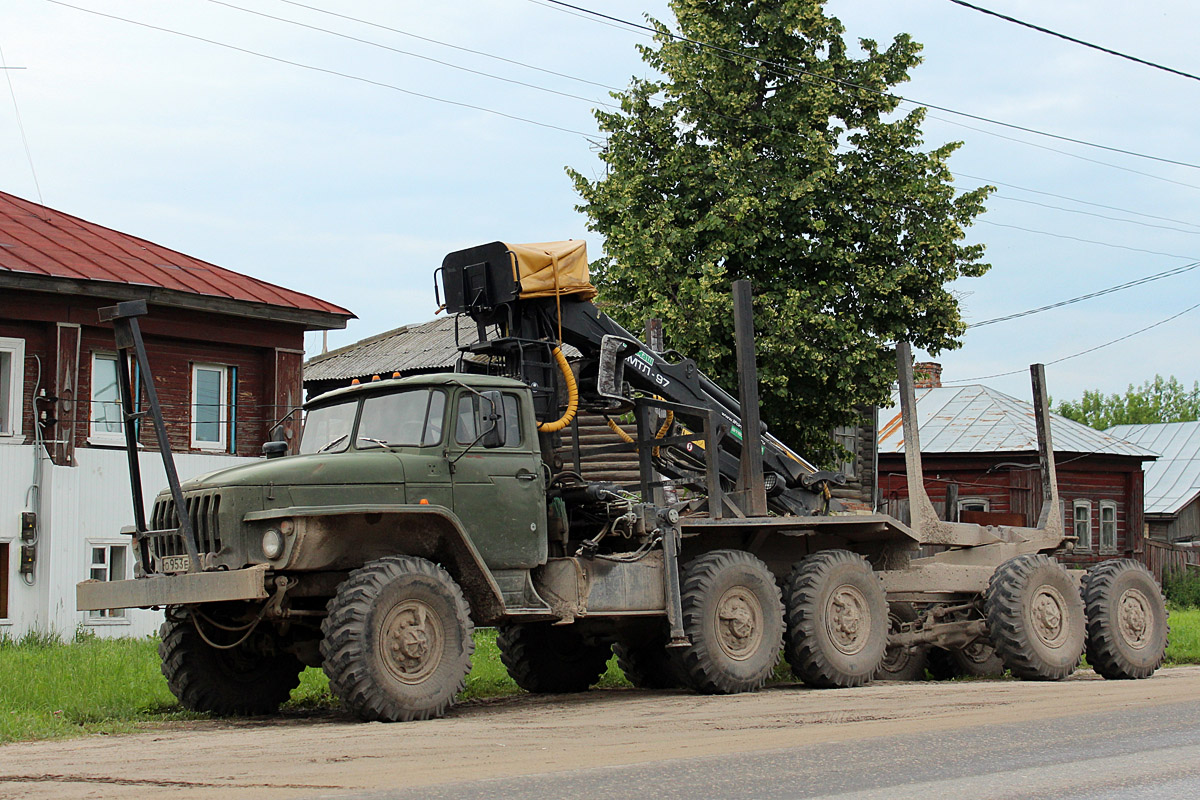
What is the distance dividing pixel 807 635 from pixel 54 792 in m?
8.08

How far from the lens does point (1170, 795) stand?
6559 mm

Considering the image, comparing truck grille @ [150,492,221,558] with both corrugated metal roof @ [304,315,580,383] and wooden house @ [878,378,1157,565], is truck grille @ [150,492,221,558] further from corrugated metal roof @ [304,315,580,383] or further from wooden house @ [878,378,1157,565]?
wooden house @ [878,378,1157,565]

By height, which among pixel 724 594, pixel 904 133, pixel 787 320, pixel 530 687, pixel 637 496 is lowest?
pixel 530 687

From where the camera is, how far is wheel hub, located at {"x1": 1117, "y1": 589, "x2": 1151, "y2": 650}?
15453 mm

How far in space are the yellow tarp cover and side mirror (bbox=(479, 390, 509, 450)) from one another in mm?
1747

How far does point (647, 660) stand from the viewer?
49.0 ft

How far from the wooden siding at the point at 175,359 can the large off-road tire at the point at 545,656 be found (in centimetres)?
913

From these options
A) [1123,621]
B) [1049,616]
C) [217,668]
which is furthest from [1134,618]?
[217,668]

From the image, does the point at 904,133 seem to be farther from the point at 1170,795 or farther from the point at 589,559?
the point at 1170,795

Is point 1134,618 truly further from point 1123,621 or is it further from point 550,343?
point 550,343

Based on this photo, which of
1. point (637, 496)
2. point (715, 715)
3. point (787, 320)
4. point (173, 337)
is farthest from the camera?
point (173, 337)

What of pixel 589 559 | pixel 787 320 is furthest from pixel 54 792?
pixel 787 320

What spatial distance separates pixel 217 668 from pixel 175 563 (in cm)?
138

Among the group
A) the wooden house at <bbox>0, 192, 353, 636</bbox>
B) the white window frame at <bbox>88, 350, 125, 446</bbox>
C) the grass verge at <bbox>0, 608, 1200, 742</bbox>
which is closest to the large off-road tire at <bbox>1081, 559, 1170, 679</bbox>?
the grass verge at <bbox>0, 608, 1200, 742</bbox>
